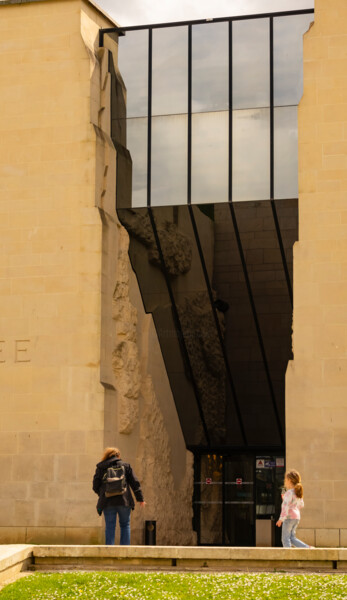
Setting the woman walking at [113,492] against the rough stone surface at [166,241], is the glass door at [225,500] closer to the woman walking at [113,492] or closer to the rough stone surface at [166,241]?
the rough stone surface at [166,241]

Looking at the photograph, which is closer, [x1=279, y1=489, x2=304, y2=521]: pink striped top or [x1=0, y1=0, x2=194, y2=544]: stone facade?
[x1=279, y1=489, x2=304, y2=521]: pink striped top

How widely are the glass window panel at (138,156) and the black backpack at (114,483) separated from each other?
27.5 ft

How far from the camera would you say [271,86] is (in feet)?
82.5

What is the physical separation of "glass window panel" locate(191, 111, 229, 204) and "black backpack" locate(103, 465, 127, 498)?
8.19m

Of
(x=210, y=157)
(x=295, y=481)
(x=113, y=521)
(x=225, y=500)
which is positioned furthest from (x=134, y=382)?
(x=295, y=481)

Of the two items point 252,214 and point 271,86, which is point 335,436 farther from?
point 271,86

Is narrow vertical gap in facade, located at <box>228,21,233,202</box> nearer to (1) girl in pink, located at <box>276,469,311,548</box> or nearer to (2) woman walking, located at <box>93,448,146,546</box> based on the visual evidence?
(2) woman walking, located at <box>93,448,146,546</box>

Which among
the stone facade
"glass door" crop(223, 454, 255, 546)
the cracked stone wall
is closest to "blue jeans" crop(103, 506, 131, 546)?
the stone facade

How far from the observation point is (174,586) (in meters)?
15.4

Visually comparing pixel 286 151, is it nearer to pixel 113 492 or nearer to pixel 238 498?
pixel 238 498

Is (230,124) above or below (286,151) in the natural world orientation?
above

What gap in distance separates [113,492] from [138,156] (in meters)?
9.49

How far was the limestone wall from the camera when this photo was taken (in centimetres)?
2327

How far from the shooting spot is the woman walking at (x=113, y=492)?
19062 millimetres
